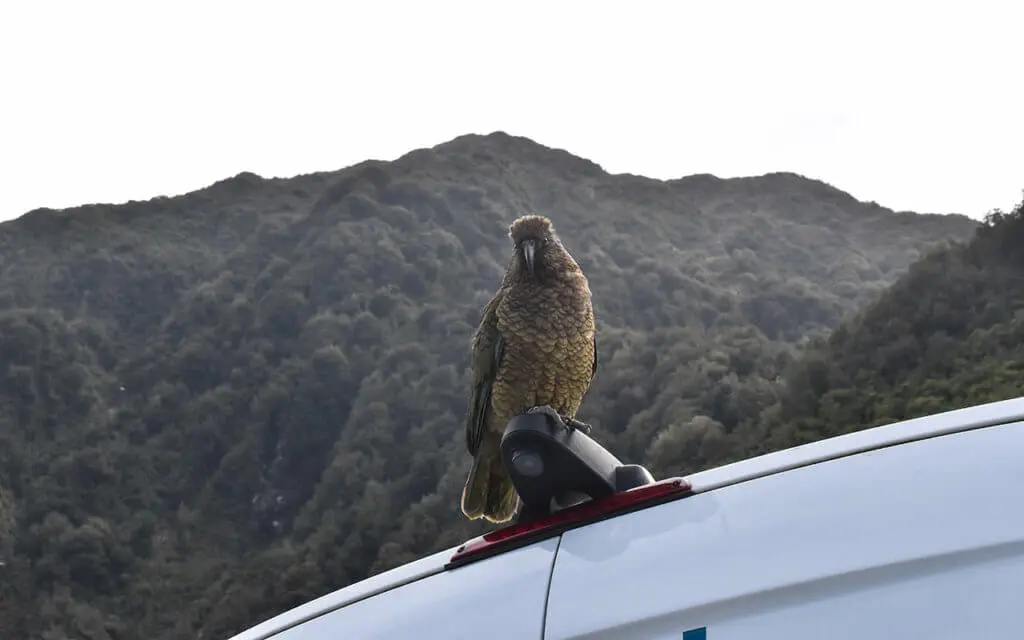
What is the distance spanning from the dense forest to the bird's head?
1082 centimetres

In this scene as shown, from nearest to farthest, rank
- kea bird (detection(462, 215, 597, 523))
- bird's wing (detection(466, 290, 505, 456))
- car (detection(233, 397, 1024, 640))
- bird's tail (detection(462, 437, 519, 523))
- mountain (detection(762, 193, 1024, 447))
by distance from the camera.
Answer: car (detection(233, 397, 1024, 640)) → bird's tail (detection(462, 437, 519, 523)) → kea bird (detection(462, 215, 597, 523)) → bird's wing (detection(466, 290, 505, 456)) → mountain (detection(762, 193, 1024, 447))

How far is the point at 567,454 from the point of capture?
146 centimetres

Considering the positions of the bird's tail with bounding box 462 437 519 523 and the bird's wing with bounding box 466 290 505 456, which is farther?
the bird's wing with bounding box 466 290 505 456

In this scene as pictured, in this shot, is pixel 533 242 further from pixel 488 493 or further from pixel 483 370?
pixel 488 493

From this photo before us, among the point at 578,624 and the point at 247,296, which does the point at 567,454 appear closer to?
the point at 578,624

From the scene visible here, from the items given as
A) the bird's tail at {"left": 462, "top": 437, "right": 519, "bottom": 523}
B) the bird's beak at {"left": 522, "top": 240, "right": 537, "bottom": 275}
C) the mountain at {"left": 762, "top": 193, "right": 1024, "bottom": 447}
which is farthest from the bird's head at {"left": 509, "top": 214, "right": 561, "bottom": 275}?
the mountain at {"left": 762, "top": 193, "right": 1024, "bottom": 447}

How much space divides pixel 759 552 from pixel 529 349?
2.85 meters

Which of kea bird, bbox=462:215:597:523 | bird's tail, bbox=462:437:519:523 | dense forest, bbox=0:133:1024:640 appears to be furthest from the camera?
dense forest, bbox=0:133:1024:640

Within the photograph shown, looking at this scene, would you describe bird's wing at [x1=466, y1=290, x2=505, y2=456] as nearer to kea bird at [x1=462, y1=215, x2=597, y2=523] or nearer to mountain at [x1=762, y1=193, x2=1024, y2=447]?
kea bird at [x1=462, y1=215, x2=597, y2=523]

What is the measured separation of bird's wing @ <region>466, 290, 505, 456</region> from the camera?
405 centimetres

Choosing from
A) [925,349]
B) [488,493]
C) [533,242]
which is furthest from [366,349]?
[488,493]

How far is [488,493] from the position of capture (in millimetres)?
3768

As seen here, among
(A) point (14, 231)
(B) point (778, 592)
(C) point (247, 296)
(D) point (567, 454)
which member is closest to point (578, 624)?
(B) point (778, 592)

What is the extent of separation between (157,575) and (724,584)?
78.9 feet
